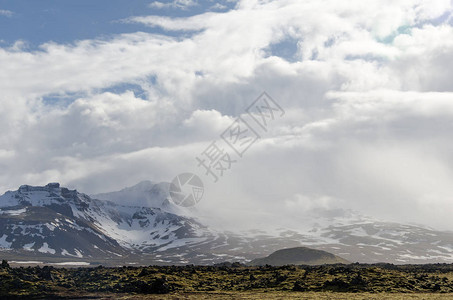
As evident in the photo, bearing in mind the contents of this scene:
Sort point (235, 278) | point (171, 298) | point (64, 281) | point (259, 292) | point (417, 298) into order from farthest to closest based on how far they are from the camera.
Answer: point (235, 278), point (64, 281), point (259, 292), point (171, 298), point (417, 298)

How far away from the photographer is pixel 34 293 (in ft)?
273

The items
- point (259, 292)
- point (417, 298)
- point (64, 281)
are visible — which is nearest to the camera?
point (417, 298)

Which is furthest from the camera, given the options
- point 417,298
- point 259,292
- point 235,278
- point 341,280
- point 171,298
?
point 235,278

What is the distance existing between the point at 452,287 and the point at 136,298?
6085cm

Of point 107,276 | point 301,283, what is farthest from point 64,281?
point 301,283

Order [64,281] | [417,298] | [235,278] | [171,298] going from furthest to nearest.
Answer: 1. [235,278]
2. [64,281]
3. [171,298]
4. [417,298]

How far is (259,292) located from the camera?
81.8 metres

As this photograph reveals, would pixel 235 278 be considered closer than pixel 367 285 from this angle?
No

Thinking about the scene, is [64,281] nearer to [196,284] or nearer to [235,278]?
[196,284]

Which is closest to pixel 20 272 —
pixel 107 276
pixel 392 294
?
pixel 107 276

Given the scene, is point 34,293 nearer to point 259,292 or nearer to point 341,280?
point 259,292

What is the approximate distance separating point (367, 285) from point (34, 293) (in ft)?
215

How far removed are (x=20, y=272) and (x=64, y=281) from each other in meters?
10.9

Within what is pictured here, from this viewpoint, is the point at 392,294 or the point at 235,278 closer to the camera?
the point at 392,294
